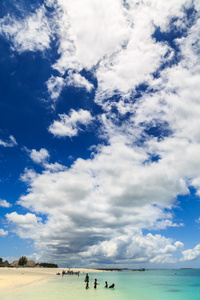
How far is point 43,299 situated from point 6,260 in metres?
134

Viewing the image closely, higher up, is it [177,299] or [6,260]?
[6,260]

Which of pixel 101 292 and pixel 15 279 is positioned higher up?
pixel 15 279

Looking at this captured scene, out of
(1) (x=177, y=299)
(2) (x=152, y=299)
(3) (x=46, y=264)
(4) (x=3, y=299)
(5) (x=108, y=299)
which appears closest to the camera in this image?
(4) (x=3, y=299)

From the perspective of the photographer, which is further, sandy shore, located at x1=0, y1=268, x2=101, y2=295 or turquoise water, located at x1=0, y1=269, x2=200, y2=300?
sandy shore, located at x1=0, y1=268, x2=101, y2=295

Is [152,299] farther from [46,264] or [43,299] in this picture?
[46,264]

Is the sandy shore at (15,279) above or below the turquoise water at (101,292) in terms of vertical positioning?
above

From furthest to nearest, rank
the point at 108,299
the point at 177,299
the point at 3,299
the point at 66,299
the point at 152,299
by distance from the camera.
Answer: the point at 177,299, the point at 152,299, the point at 108,299, the point at 66,299, the point at 3,299

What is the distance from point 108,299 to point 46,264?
7761 inches

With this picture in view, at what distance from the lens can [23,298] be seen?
26.9m

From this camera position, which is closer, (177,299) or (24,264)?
(177,299)

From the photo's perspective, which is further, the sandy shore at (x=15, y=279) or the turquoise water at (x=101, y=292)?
the sandy shore at (x=15, y=279)

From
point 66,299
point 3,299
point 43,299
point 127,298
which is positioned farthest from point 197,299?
point 3,299

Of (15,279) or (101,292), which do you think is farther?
(15,279)

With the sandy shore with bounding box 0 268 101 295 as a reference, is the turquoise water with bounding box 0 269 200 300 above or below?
below
